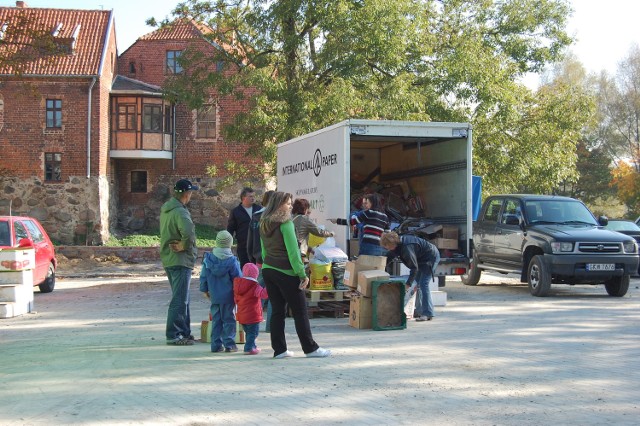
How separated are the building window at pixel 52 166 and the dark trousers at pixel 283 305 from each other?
29299mm

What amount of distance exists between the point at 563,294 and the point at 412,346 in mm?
7793

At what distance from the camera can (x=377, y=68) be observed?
76.8ft

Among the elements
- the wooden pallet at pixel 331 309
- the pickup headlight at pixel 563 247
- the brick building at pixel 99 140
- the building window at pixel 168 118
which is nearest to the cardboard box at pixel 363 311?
the wooden pallet at pixel 331 309

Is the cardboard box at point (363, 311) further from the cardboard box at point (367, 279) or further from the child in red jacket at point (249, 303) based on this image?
the child in red jacket at point (249, 303)

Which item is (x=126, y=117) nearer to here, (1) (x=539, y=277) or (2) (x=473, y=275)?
(2) (x=473, y=275)

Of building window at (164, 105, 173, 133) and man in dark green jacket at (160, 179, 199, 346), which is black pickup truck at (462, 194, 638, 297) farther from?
building window at (164, 105, 173, 133)

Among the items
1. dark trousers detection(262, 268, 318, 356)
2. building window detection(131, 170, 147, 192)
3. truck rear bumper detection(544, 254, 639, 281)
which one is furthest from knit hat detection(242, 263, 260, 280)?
building window detection(131, 170, 147, 192)

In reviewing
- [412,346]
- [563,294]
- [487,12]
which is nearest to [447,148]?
[563,294]

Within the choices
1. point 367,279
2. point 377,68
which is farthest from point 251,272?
point 377,68

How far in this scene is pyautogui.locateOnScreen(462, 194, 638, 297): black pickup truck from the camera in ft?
49.4

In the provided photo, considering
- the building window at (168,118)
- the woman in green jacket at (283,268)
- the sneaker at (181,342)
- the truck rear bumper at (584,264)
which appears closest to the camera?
the woman in green jacket at (283,268)

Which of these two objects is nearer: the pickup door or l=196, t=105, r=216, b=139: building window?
the pickup door

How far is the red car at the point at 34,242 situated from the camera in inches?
606

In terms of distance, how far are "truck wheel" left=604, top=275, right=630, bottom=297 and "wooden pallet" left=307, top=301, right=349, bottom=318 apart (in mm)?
6108
